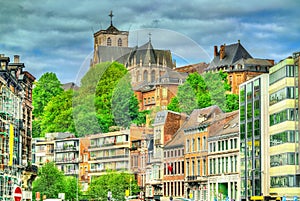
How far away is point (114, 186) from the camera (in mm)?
171125

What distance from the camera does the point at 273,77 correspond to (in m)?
117

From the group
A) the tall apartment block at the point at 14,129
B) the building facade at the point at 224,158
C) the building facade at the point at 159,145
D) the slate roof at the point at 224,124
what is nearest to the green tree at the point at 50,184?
the building facade at the point at 159,145

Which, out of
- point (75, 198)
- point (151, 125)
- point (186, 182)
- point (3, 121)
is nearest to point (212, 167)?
point (186, 182)

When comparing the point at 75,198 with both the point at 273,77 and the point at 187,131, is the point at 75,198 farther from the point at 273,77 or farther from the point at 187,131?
the point at 273,77

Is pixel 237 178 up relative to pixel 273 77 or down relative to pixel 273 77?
down

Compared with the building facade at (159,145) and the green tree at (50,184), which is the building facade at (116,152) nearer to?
the building facade at (159,145)

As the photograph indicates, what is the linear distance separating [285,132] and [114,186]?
65282 mm

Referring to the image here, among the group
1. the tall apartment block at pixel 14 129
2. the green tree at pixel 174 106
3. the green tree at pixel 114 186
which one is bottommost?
the green tree at pixel 114 186

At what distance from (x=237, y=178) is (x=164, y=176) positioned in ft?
114

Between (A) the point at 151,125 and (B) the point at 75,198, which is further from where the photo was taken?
(A) the point at 151,125

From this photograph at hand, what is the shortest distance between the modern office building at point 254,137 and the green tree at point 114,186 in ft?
148

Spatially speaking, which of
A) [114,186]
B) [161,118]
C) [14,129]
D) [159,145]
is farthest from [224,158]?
[14,129]

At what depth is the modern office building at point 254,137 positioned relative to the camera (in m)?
120

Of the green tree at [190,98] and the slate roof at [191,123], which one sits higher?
the green tree at [190,98]
